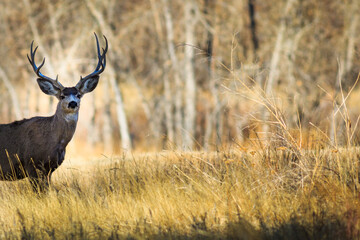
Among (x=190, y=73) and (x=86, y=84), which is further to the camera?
(x=190, y=73)

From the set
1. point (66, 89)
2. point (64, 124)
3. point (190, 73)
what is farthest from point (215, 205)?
point (190, 73)

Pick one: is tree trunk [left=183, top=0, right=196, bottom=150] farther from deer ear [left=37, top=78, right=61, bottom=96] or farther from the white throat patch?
the white throat patch

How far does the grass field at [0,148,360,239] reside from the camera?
4.96m

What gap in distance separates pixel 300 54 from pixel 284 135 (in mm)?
16369

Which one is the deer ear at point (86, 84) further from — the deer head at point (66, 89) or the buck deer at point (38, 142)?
the buck deer at point (38, 142)

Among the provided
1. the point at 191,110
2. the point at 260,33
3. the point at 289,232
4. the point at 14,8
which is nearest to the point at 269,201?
the point at 289,232

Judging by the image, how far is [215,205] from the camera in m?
5.56

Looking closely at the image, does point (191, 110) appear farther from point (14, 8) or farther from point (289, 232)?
point (289, 232)

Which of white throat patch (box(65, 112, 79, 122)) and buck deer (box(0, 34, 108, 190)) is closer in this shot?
buck deer (box(0, 34, 108, 190))

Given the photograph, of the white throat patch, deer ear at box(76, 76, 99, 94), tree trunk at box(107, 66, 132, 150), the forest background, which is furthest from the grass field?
tree trunk at box(107, 66, 132, 150)

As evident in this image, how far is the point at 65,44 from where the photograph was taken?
25547 mm

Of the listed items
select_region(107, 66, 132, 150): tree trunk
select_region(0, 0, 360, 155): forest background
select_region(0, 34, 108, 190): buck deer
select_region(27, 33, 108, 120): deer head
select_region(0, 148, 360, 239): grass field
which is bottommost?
select_region(0, 148, 360, 239): grass field

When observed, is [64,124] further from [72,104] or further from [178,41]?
[178,41]

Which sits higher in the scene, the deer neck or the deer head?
the deer head
